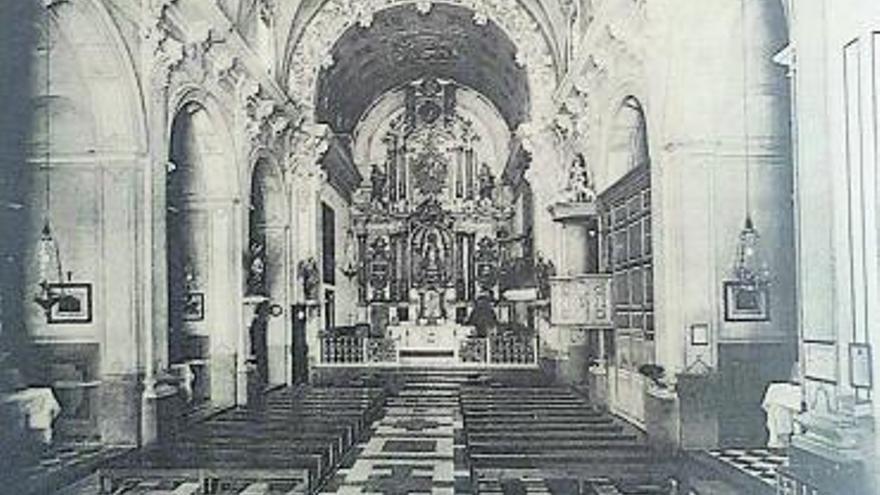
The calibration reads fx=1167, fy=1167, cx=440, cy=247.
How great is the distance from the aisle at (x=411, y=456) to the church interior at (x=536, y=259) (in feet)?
0.27

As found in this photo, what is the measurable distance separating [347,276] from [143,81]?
1955cm

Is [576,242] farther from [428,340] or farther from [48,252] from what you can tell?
[48,252]

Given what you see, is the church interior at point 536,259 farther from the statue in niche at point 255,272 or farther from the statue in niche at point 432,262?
the statue in niche at point 432,262

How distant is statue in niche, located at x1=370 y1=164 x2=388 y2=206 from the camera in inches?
1309

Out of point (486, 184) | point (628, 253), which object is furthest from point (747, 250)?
point (486, 184)

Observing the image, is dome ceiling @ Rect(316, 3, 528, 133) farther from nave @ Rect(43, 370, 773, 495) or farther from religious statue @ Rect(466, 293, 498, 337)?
nave @ Rect(43, 370, 773, 495)

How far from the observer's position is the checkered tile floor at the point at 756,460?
30.8 feet

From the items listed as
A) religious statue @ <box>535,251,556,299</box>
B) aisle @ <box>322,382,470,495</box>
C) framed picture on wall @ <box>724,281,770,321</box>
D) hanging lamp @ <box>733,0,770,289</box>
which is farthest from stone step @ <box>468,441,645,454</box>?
religious statue @ <box>535,251,556,299</box>

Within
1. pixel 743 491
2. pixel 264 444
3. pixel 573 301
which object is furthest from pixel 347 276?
pixel 743 491

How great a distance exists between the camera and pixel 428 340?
91.2ft

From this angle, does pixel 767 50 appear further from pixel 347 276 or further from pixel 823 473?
pixel 347 276

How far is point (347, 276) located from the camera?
32094mm

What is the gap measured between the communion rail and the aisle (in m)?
3.90

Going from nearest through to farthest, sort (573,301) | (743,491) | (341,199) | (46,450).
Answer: (743,491)
(46,450)
(573,301)
(341,199)
